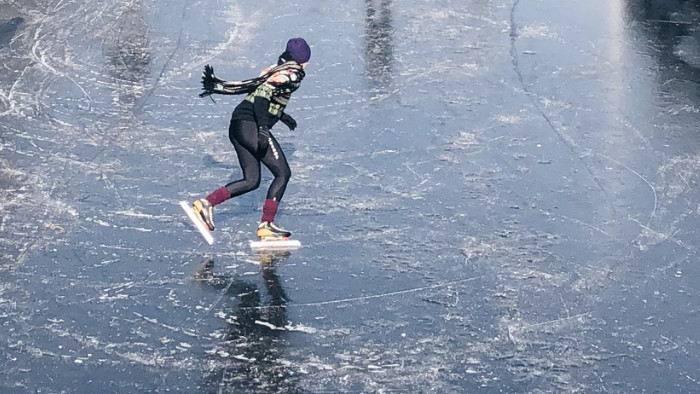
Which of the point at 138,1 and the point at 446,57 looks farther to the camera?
the point at 138,1

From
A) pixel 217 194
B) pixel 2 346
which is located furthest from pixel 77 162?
pixel 2 346

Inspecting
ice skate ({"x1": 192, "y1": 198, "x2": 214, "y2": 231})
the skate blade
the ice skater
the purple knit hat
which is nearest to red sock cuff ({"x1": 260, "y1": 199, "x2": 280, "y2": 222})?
the ice skater

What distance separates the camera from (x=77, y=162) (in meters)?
10.2

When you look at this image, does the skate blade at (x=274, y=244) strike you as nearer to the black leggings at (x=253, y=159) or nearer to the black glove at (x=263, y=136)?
the black leggings at (x=253, y=159)

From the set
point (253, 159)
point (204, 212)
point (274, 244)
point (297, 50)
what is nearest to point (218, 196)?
point (204, 212)

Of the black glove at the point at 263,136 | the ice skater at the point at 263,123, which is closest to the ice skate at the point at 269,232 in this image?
the ice skater at the point at 263,123

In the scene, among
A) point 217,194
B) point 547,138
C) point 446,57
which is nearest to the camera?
point 217,194

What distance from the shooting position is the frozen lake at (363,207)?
7.03 m

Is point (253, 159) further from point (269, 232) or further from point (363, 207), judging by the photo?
point (363, 207)

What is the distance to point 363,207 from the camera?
9.34 metres

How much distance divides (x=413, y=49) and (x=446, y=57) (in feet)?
1.66

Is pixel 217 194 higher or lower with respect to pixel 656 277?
higher

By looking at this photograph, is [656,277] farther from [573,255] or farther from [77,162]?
[77,162]

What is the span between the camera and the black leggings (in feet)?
28.0
